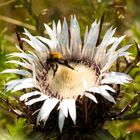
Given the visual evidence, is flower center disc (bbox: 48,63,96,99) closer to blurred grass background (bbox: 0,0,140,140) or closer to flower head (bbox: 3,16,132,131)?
flower head (bbox: 3,16,132,131)

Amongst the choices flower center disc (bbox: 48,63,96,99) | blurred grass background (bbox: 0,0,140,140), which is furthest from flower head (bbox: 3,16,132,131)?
blurred grass background (bbox: 0,0,140,140)

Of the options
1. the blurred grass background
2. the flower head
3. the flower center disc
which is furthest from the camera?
the blurred grass background

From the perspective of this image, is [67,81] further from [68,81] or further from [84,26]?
[84,26]

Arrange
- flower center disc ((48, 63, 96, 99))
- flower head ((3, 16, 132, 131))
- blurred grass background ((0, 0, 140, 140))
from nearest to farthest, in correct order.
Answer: flower head ((3, 16, 132, 131)) < flower center disc ((48, 63, 96, 99)) < blurred grass background ((0, 0, 140, 140))

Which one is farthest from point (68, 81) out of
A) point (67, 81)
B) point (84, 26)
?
point (84, 26)

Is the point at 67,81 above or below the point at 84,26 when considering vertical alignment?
below

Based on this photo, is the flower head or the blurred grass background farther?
the blurred grass background

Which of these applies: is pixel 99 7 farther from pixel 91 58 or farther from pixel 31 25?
pixel 91 58
